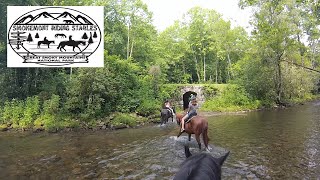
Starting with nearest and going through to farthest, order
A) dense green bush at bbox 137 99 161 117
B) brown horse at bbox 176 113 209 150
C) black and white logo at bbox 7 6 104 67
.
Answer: brown horse at bbox 176 113 209 150 < black and white logo at bbox 7 6 104 67 < dense green bush at bbox 137 99 161 117

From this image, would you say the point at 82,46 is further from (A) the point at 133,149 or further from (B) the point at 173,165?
(B) the point at 173,165

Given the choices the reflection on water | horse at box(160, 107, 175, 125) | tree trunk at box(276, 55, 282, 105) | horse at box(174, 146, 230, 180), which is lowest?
the reflection on water

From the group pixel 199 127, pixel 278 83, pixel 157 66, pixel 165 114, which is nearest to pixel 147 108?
pixel 165 114

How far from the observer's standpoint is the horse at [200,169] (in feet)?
13.1

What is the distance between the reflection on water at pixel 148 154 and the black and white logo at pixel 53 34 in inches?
174

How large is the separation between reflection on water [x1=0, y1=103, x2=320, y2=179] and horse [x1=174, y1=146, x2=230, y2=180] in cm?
449

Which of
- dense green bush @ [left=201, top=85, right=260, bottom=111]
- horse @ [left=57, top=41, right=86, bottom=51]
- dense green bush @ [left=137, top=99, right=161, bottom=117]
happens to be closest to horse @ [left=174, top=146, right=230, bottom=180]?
horse @ [left=57, top=41, right=86, bottom=51]

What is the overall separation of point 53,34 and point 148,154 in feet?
22.9

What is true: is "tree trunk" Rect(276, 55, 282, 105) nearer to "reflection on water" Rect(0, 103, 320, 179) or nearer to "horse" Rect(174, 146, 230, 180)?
"reflection on water" Rect(0, 103, 320, 179)

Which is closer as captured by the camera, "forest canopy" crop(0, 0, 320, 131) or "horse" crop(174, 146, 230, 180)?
"horse" crop(174, 146, 230, 180)

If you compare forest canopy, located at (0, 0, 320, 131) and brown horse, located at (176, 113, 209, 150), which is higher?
forest canopy, located at (0, 0, 320, 131)

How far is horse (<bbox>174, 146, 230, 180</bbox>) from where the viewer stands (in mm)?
3979

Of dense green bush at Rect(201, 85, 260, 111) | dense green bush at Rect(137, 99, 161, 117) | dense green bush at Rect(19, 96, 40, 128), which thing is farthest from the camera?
dense green bush at Rect(201, 85, 260, 111)

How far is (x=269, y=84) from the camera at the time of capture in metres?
34.6
